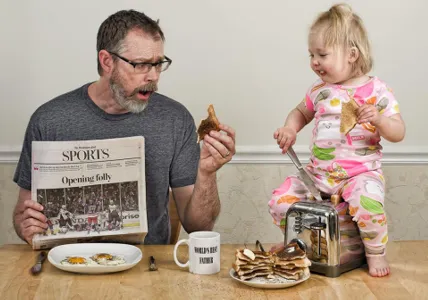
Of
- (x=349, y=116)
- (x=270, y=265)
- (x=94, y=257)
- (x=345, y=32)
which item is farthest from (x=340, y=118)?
(x=94, y=257)

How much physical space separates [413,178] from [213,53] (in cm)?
98

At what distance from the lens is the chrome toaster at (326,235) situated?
1606 mm

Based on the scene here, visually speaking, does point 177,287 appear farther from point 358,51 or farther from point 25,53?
point 25,53

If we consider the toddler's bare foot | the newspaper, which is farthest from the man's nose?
the toddler's bare foot

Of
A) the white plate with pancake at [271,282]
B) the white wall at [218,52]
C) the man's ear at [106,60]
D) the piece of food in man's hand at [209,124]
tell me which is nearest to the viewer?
the white plate with pancake at [271,282]

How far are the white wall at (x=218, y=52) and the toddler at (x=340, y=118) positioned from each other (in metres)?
0.94

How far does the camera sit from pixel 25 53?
278 centimetres

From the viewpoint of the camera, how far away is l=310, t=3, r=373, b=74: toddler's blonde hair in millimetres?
1796

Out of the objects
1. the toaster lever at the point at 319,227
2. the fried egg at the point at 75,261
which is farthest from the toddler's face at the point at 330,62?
the fried egg at the point at 75,261

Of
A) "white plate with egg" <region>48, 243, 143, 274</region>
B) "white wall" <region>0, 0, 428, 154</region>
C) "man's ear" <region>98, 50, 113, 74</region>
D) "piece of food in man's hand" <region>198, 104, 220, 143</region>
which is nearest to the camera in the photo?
"white plate with egg" <region>48, 243, 143, 274</region>

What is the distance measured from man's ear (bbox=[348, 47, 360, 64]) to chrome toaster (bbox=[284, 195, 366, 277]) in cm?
37

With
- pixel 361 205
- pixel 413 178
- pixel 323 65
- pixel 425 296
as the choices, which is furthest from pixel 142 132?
pixel 413 178

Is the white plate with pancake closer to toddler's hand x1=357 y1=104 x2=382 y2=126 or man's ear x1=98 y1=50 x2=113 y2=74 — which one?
toddler's hand x1=357 y1=104 x2=382 y2=126

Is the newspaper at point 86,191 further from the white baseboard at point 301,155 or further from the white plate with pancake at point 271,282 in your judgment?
the white baseboard at point 301,155
